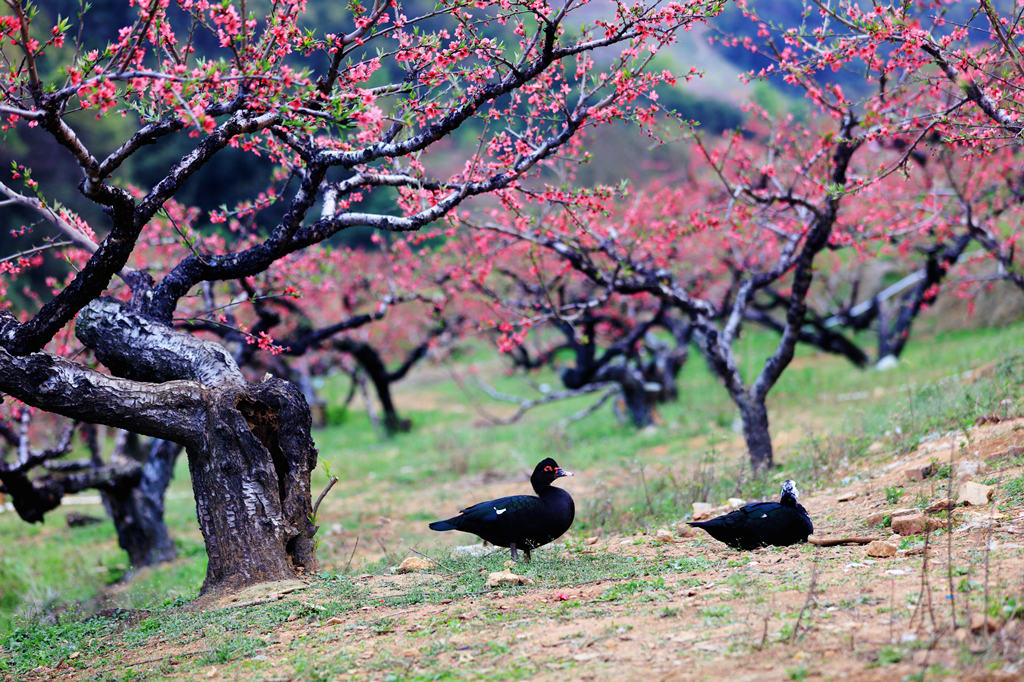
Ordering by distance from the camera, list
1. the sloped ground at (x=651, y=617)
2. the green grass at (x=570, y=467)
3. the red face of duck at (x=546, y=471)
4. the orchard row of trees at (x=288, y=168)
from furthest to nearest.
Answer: the red face of duck at (x=546, y=471) < the green grass at (x=570, y=467) < the orchard row of trees at (x=288, y=168) < the sloped ground at (x=651, y=617)

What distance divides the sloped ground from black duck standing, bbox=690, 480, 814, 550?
0.14 m

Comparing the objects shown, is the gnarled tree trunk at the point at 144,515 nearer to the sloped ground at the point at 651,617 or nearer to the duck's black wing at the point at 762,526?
the sloped ground at the point at 651,617

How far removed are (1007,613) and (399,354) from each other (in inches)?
1022

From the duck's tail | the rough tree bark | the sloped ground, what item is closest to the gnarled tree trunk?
the rough tree bark

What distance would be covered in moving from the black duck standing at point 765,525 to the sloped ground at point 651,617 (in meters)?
0.14

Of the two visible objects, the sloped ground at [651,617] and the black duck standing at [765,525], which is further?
the black duck standing at [765,525]

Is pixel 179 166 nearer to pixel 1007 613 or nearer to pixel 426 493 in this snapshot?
pixel 1007 613

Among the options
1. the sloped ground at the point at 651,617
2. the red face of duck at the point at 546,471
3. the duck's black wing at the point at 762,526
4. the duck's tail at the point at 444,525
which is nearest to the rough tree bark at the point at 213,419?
the sloped ground at the point at 651,617

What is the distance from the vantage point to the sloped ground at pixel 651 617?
155 inches

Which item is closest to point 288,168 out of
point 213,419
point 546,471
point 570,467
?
point 213,419

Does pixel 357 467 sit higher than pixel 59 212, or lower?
lower

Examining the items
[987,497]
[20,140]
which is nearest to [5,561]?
[987,497]

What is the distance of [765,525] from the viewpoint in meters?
6.28

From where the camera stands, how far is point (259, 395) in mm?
7043
